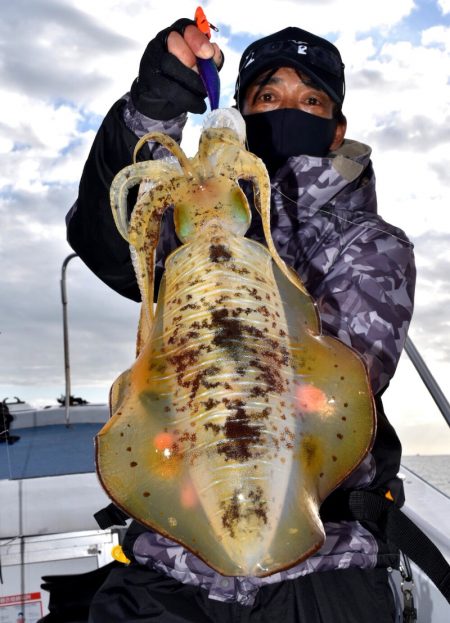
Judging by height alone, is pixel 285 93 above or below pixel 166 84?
above

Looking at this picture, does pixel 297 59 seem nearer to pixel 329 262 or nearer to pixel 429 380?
pixel 329 262

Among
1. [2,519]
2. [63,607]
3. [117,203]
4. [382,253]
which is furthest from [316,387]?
[2,519]

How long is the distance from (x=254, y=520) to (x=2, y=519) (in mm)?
3801

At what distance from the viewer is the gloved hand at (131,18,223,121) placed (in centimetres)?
211

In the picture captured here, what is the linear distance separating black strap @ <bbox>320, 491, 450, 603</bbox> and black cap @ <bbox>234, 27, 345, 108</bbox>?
6.37 feet

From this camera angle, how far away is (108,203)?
279 cm

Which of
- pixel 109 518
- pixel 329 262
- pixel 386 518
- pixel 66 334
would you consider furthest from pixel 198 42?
pixel 66 334

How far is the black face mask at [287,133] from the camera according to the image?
3148 millimetres

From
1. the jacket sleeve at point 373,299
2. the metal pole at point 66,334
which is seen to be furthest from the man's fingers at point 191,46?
the metal pole at point 66,334

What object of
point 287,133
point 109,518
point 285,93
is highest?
point 285,93

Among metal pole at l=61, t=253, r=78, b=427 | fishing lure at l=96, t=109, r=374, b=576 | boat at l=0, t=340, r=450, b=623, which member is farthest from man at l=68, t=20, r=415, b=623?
metal pole at l=61, t=253, r=78, b=427

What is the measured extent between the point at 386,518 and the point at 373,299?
82cm

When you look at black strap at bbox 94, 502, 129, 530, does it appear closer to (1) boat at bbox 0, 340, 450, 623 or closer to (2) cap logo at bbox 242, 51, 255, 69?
(1) boat at bbox 0, 340, 450, 623

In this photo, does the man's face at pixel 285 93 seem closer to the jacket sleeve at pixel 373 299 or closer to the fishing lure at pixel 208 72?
the jacket sleeve at pixel 373 299
